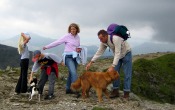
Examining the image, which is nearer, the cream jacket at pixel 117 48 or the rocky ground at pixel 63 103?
the rocky ground at pixel 63 103

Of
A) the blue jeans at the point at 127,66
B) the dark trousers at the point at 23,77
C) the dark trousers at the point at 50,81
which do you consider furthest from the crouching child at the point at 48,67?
the blue jeans at the point at 127,66

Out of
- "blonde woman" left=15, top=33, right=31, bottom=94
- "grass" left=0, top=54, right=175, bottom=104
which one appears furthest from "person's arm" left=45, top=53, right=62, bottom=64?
"grass" left=0, top=54, right=175, bottom=104

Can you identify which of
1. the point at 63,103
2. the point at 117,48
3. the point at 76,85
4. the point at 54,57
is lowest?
the point at 63,103

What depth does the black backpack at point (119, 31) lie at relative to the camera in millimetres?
14782

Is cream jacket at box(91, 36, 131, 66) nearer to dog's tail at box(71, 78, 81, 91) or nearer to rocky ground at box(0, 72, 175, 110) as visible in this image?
Answer: dog's tail at box(71, 78, 81, 91)

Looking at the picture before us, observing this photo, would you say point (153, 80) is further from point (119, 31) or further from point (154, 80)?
point (119, 31)

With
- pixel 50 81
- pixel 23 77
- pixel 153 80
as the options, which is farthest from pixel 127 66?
pixel 153 80

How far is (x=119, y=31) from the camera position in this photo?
14766 millimetres

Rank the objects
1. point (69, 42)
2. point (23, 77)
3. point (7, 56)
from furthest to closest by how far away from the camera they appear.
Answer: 1. point (7, 56)
2. point (23, 77)
3. point (69, 42)

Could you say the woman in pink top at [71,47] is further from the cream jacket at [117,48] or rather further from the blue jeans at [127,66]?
the blue jeans at [127,66]

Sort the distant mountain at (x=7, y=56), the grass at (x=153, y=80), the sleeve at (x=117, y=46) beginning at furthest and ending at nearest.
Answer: the distant mountain at (x=7, y=56) → the grass at (x=153, y=80) → the sleeve at (x=117, y=46)

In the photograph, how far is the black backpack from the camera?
14.8 meters

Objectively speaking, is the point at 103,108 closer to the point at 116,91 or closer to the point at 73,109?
the point at 73,109

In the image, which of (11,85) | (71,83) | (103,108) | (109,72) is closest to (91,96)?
(71,83)
